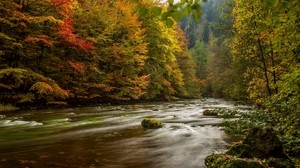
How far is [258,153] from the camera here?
668cm

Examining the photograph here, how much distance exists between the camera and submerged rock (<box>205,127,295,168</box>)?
19.9ft

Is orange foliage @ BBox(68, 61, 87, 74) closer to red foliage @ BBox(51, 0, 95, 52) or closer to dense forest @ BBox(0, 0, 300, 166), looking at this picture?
dense forest @ BBox(0, 0, 300, 166)

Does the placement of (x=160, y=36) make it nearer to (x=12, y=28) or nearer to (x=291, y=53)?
(x=12, y=28)

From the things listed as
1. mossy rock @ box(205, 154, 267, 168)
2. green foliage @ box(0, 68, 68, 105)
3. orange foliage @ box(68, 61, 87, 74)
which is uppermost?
orange foliage @ box(68, 61, 87, 74)

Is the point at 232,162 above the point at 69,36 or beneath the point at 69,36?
beneath

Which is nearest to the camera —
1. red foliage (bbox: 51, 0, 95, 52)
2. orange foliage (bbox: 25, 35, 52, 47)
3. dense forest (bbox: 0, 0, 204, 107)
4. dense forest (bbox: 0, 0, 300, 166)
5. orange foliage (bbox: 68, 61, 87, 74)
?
dense forest (bbox: 0, 0, 300, 166)

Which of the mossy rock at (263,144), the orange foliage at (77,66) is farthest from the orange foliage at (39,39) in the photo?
the mossy rock at (263,144)

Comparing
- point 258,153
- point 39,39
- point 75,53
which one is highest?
point 39,39

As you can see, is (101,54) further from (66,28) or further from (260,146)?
(260,146)

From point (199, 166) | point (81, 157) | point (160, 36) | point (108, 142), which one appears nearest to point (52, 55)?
point (160, 36)

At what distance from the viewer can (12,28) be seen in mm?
22859

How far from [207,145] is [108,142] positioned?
293 centimetres

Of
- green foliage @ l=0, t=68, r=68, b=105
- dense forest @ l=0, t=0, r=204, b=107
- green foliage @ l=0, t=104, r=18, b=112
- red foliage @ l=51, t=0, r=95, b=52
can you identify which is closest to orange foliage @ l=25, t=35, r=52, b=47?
dense forest @ l=0, t=0, r=204, b=107

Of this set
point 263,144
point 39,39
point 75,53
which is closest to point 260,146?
point 263,144
